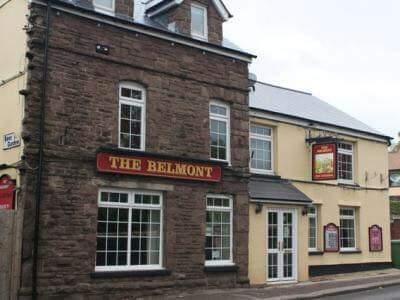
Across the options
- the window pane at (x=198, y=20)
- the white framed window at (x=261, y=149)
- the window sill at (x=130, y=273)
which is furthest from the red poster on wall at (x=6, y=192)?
the white framed window at (x=261, y=149)

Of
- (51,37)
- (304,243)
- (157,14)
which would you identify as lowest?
(304,243)

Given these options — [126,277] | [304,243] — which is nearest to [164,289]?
[126,277]

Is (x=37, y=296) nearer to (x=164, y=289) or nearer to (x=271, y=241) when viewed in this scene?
(x=164, y=289)

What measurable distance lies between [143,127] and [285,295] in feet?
19.6

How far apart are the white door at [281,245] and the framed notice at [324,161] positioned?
209cm

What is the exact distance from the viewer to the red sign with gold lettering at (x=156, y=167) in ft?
49.0

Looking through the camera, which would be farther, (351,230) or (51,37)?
(351,230)

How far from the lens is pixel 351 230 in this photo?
23.8 m

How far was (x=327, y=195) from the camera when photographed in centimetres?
2262

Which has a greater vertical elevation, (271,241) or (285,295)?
(271,241)

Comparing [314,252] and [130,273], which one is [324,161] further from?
[130,273]

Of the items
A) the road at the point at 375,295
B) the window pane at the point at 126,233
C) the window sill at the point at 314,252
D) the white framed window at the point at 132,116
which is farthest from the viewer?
the window sill at the point at 314,252

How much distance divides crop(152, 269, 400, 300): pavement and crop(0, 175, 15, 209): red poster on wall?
4.59m

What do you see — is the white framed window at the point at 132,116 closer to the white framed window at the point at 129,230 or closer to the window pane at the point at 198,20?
the white framed window at the point at 129,230
